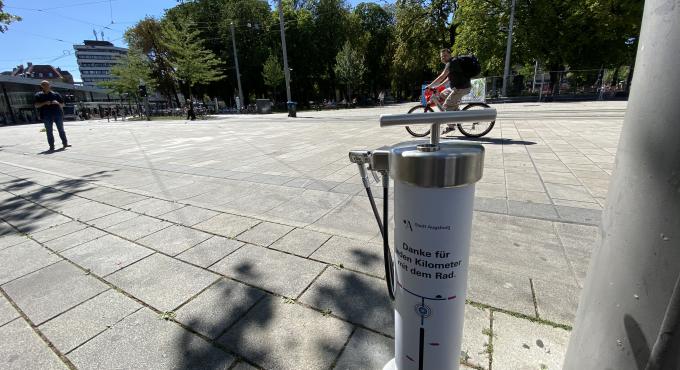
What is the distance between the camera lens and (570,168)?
4.73 metres

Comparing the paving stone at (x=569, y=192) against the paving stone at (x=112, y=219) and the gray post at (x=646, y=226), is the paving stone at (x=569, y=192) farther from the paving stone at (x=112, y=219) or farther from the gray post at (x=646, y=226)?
the paving stone at (x=112, y=219)

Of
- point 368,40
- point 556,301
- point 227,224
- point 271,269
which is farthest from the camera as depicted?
point 368,40

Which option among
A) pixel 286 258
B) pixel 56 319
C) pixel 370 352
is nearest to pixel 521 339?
pixel 370 352

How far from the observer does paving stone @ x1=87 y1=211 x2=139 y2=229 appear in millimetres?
3579

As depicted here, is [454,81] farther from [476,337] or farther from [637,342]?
[637,342]

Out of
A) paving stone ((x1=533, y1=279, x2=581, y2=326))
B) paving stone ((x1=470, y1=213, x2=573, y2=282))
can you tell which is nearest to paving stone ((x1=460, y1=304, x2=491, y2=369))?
paving stone ((x1=533, y1=279, x2=581, y2=326))

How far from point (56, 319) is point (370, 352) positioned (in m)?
1.96

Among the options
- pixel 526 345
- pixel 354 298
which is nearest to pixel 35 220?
pixel 354 298

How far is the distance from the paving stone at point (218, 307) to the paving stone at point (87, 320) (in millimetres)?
382

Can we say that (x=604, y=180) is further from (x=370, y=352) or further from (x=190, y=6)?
(x=190, y=6)

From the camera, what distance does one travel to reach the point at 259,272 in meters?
2.46

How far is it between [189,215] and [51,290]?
57.6 inches

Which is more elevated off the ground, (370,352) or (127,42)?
(127,42)

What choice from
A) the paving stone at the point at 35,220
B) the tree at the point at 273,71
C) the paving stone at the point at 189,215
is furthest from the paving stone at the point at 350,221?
the tree at the point at 273,71
